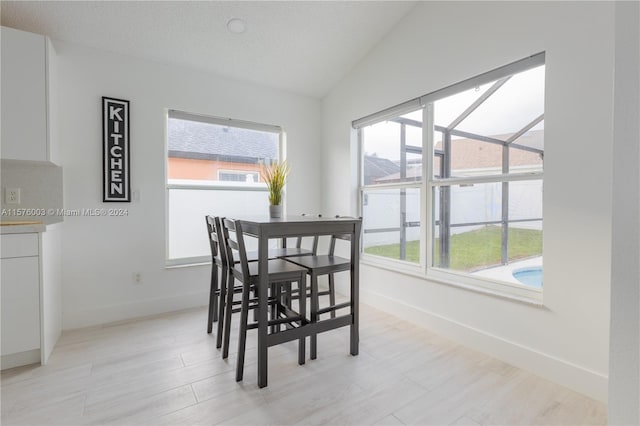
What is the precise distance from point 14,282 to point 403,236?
3.02 m

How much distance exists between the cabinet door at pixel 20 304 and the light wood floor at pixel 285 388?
181 mm

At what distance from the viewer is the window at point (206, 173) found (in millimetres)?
3111

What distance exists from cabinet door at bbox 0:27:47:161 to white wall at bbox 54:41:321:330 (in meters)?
0.37

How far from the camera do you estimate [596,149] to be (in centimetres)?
167

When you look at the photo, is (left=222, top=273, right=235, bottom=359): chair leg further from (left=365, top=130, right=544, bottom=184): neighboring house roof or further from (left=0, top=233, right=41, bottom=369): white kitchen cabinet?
(left=365, top=130, right=544, bottom=184): neighboring house roof

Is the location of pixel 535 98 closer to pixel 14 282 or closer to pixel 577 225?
pixel 577 225

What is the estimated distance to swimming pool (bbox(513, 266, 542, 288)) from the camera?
2021mm

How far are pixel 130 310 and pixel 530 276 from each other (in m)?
3.36

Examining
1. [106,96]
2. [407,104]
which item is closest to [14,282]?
[106,96]

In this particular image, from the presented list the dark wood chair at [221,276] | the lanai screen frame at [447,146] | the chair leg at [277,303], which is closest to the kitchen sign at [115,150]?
the dark wood chair at [221,276]

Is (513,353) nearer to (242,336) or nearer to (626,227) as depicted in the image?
(626,227)

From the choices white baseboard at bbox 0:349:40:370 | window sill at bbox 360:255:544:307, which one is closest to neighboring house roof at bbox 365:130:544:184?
window sill at bbox 360:255:544:307

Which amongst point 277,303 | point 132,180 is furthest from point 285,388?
point 132,180

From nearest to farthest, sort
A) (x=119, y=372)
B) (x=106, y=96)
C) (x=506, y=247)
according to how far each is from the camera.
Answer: (x=119, y=372), (x=506, y=247), (x=106, y=96)
